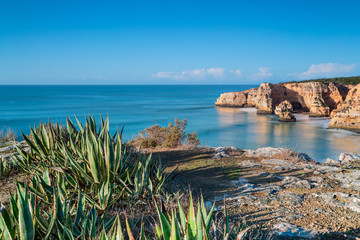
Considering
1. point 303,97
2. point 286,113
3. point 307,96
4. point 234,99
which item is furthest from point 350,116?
point 234,99

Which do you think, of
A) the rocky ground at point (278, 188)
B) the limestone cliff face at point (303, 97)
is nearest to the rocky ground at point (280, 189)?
the rocky ground at point (278, 188)

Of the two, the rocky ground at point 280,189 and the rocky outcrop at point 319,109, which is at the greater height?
the rocky ground at point 280,189

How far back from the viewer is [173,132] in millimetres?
11203

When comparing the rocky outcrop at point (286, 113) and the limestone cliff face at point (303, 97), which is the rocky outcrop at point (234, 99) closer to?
the limestone cliff face at point (303, 97)

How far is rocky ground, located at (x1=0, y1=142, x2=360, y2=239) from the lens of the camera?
3.86 m

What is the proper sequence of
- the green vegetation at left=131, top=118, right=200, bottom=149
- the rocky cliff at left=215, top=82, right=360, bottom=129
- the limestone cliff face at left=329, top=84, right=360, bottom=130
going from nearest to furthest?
the green vegetation at left=131, top=118, right=200, bottom=149
the limestone cliff face at left=329, top=84, right=360, bottom=130
the rocky cliff at left=215, top=82, right=360, bottom=129

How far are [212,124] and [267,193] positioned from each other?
35446mm

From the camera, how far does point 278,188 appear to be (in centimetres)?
538

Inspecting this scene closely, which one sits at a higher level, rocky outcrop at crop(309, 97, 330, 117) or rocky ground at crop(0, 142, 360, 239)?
rocky ground at crop(0, 142, 360, 239)

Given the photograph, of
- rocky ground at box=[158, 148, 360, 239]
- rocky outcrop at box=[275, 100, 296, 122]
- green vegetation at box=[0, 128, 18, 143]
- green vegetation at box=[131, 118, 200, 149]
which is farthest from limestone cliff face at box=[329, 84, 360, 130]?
green vegetation at box=[0, 128, 18, 143]

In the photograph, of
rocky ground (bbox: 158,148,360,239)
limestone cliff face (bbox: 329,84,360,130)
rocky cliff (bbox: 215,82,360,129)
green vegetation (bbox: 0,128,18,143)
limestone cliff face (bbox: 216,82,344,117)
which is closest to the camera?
rocky ground (bbox: 158,148,360,239)

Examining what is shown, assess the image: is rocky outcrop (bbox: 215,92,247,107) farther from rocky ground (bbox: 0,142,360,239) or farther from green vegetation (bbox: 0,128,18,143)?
rocky ground (bbox: 0,142,360,239)

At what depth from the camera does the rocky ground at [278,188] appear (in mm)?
3859

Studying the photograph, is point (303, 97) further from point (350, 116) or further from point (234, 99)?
point (350, 116)
